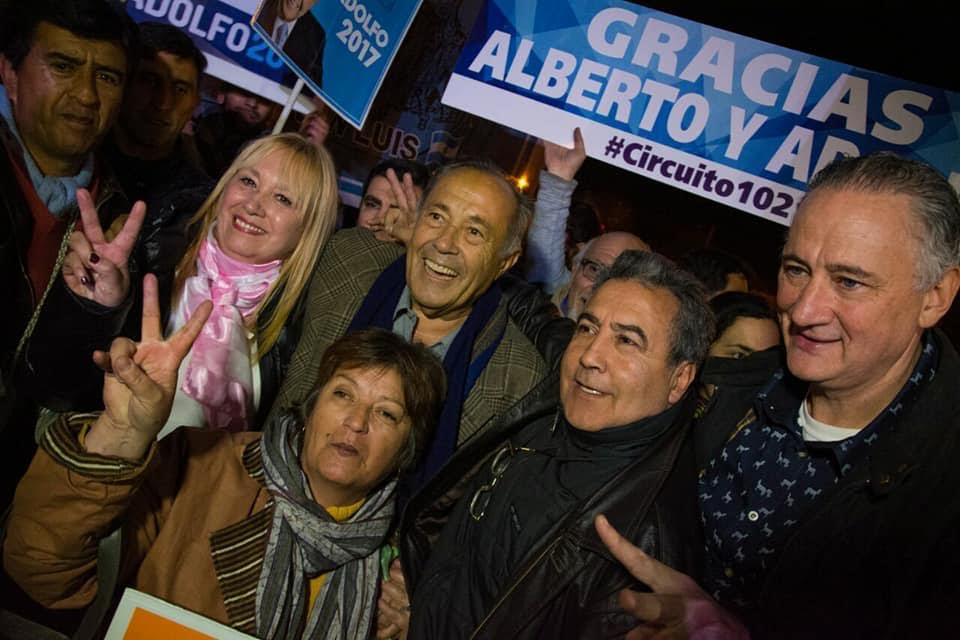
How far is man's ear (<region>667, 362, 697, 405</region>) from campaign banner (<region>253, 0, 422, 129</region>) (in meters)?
1.89

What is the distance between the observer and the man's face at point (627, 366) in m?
1.97

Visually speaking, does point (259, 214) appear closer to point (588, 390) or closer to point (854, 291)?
point (588, 390)

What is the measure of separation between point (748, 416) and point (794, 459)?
0.23 metres

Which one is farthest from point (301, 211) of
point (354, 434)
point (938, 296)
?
point (938, 296)

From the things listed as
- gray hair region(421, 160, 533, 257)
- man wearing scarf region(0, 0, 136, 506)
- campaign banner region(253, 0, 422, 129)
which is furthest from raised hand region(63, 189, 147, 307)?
campaign banner region(253, 0, 422, 129)

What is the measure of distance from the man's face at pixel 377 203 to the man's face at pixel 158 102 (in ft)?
2.91

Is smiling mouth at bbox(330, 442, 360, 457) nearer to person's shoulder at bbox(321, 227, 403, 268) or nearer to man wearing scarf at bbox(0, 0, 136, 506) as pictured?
person's shoulder at bbox(321, 227, 403, 268)

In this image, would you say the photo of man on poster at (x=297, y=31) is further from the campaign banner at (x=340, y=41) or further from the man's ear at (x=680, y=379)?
the man's ear at (x=680, y=379)

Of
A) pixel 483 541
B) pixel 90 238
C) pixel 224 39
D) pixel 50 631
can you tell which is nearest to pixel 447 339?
pixel 483 541

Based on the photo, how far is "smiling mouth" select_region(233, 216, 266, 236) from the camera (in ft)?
8.79

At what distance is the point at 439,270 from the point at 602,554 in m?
1.16

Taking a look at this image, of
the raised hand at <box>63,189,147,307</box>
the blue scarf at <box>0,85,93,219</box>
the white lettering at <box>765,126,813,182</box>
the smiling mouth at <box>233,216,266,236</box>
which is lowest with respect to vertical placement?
the raised hand at <box>63,189,147,307</box>

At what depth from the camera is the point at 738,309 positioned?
277 centimetres

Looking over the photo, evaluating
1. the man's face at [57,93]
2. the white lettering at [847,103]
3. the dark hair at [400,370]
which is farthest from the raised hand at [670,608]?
the man's face at [57,93]
